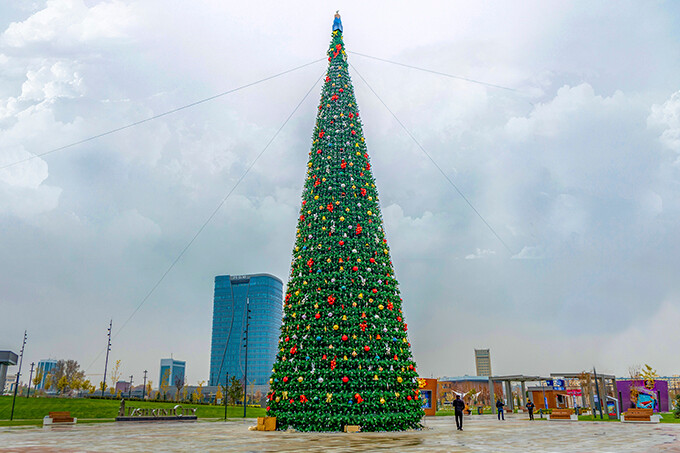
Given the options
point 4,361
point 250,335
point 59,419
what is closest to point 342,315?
point 59,419

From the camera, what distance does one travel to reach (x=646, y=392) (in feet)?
99.8

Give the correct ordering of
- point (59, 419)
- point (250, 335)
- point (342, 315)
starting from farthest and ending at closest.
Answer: point (250, 335), point (59, 419), point (342, 315)

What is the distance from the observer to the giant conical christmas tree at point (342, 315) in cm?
1603

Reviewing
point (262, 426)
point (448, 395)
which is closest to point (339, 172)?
point (262, 426)

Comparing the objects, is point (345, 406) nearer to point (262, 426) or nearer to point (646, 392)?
point (262, 426)

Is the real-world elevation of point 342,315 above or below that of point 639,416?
above

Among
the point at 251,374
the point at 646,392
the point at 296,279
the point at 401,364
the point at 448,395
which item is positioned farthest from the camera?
the point at 251,374

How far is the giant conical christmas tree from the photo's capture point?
16031 millimetres

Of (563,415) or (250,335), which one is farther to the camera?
(250,335)

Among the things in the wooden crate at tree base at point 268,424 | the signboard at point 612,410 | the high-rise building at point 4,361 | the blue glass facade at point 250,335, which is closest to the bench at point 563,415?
the signboard at point 612,410

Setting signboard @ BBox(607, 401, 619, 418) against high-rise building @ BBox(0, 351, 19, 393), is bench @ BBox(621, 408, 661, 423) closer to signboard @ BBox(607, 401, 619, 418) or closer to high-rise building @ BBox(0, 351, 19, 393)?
signboard @ BBox(607, 401, 619, 418)

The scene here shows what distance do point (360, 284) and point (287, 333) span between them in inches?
142

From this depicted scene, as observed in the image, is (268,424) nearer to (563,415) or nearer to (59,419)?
(59,419)

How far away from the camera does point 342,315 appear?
1672 centimetres
